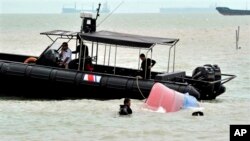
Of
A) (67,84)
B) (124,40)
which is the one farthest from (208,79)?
(67,84)

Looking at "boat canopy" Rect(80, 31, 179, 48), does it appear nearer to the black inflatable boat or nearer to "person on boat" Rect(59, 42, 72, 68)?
the black inflatable boat

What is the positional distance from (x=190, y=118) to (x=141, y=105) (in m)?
1.87

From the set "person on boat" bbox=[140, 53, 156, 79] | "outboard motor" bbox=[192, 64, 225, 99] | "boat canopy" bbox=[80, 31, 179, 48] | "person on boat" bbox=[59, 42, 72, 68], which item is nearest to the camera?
"boat canopy" bbox=[80, 31, 179, 48]

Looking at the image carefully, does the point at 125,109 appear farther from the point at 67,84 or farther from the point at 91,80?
the point at 67,84

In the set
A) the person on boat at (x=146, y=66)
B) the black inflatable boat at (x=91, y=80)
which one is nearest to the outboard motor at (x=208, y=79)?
the black inflatable boat at (x=91, y=80)

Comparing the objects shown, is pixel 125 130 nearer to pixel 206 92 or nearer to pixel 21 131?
pixel 21 131

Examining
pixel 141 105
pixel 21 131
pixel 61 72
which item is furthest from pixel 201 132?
pixel 61 72

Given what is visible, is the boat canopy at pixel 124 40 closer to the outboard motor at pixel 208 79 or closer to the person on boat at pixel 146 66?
the person on boat at pixel 146 66

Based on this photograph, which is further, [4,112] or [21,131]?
[4,112]

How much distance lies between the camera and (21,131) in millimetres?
13609

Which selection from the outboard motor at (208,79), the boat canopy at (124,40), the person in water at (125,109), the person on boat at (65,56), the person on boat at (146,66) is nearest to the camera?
the person in water at (125,109)

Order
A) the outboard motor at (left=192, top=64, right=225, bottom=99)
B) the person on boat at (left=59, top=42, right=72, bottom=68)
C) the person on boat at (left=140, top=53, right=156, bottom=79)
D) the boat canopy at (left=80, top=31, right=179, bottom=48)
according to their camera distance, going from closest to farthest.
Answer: the boat canopy at (left=80, top=31, right=179, bottom=48), the person on boat at (left=140, top=53, right=156, bottom=79), the outboard motor at (left=192, top=64, right=225, bottom=99), the person on boat at (left=59, top=42, right=72, bottom=68)

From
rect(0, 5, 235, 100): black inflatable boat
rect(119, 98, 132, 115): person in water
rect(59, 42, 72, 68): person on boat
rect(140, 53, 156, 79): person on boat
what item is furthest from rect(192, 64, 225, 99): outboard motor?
rect(59, 42, 72, 68): person on boat

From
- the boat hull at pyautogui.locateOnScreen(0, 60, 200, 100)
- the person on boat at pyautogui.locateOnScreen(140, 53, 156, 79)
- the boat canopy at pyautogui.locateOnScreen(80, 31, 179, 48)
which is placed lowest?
the boat hull at pyautogui.locateOnScreen(0, 60, 200, 100)
